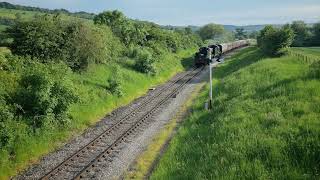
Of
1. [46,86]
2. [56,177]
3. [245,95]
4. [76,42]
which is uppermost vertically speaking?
[76,42]

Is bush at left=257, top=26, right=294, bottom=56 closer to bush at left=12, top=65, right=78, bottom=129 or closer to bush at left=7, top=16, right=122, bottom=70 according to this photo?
bush at left=7, top=16, right=122, bottom=70

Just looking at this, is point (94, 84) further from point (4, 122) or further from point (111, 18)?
point (111, 18)

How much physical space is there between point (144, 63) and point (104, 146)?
25003mm

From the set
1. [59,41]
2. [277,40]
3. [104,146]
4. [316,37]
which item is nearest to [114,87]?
[59,41]

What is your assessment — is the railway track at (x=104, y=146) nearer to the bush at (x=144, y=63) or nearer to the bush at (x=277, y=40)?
the bush at (x=144, y=63)

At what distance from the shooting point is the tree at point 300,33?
111294 mm

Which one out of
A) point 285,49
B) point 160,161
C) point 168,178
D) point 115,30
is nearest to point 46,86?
point 160,161

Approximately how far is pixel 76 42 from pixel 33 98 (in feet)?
36.8

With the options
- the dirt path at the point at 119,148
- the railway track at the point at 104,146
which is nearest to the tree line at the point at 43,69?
the dirt path at the point at 119,148

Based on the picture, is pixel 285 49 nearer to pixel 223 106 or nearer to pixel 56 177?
pixel 223 106

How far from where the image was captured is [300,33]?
4525 inches

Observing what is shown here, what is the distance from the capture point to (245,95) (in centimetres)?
2558

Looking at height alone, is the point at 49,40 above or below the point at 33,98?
above

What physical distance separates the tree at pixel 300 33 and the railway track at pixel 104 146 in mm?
90645
